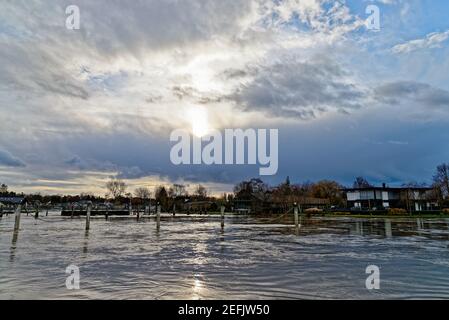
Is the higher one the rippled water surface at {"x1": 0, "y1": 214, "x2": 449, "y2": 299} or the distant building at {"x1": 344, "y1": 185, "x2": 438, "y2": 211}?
the distant building at {"x1": 344, "y1": 185, "x2": 438, "y2": 211}

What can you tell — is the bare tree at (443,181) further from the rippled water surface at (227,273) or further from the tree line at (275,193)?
the rippled water surface at (227,273)

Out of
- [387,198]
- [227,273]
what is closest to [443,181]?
[387,198]

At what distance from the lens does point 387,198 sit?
261ft

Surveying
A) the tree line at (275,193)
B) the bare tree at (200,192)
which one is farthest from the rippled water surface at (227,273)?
the bare tree at (200,192)

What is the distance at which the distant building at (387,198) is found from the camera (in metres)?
76.2

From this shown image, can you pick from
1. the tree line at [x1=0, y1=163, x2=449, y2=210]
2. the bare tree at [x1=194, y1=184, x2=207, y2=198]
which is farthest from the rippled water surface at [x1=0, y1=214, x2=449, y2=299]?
the bare tree at [x1=194, y1=184, x2=207, y2=198]

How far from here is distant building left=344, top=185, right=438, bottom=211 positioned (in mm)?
76250

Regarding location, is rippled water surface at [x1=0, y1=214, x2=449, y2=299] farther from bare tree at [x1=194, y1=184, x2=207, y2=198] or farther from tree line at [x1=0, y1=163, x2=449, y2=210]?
bare tree at [x1=194, y1=184, x2=207, y2=198]

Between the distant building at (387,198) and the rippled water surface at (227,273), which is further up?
the distant building at (387,198)

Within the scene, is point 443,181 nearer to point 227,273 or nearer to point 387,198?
point 387,198

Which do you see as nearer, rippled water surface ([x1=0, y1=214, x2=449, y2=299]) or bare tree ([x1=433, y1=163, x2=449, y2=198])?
rippled water surface ([x1=0, y1=214, x2=449, y2=299])
